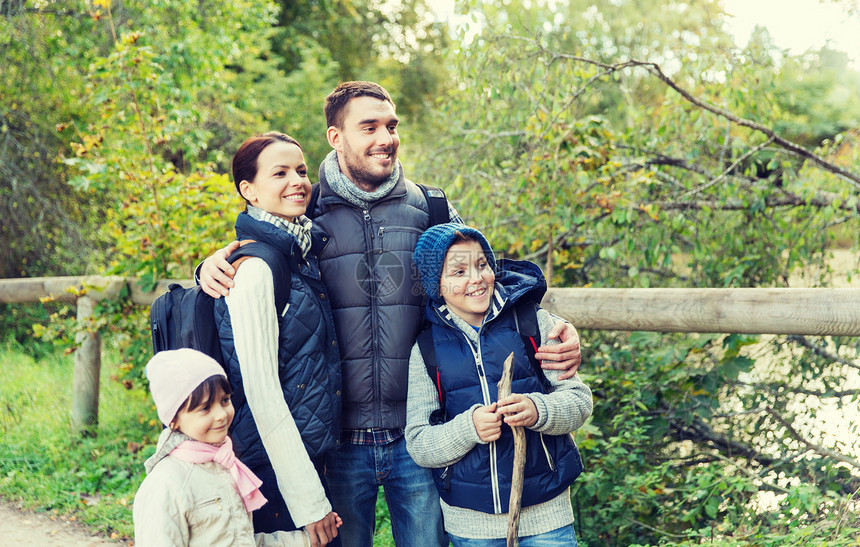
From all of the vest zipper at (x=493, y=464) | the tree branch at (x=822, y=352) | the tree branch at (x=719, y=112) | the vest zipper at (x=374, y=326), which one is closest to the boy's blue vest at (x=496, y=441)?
the vest zipper at (x=493, y=464)

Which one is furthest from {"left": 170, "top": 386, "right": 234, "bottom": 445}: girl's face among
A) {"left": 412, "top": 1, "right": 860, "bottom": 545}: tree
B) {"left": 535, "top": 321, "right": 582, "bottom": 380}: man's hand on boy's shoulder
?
{"left": 412, "top": 1, "right": 860, "bottom": 545}: tree

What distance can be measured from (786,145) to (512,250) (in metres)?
1.89

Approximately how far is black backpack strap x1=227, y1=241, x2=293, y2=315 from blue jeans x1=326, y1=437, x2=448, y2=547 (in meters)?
0.62

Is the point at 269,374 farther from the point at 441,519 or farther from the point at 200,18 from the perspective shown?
the point at 200,18

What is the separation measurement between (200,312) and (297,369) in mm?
335

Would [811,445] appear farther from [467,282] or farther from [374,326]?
[374,326]

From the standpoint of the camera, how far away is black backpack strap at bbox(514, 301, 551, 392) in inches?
84.0

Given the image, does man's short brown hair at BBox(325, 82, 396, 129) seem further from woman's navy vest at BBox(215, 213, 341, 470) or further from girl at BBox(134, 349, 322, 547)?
girl at BBox(134, 349, 322, 547)

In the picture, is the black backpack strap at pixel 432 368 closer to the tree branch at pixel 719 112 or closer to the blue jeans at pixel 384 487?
the blue jeans at pixel 384 487

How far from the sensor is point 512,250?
189 inches

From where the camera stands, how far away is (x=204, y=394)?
6.24 ft

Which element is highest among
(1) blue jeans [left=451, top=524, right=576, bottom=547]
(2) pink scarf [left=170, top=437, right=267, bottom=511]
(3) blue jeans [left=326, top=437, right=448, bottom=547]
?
(2) pink scarf [left=170, top=437, right=267, bottom=511]

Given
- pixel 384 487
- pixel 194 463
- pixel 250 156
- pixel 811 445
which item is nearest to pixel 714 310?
pixel 811 445

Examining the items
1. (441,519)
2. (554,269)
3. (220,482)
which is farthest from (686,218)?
(220,482)
